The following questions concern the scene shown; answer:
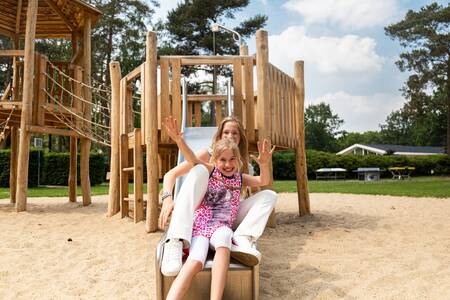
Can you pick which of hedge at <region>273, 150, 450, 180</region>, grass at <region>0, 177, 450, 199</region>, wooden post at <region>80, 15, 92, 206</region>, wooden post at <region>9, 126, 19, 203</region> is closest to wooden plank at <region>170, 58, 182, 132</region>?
wooden post at <region>80, 15, 92, 206</region>

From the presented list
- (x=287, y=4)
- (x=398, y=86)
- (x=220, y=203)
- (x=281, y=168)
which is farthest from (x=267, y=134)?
(x=398, y=86)

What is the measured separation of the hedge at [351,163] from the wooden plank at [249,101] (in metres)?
22.0

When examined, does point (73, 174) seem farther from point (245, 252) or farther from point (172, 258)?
point (245, 252)

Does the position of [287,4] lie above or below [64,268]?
above

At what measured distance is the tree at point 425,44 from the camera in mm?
30359

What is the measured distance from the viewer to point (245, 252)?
317 centimetres

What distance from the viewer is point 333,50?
3094 centimetres

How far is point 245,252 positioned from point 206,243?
28 cm

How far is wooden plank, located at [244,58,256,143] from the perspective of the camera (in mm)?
6008

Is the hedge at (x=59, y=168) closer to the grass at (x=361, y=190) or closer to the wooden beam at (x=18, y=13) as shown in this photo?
the grass at (x=361, y=190)

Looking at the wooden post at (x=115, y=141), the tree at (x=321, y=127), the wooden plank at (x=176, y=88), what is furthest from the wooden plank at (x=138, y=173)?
the tree at (x=321, y=127)

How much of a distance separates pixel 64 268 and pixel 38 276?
10.8 inches

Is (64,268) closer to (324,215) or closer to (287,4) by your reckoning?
(324,215)

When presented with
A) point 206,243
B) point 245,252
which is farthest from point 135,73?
point 245,252
